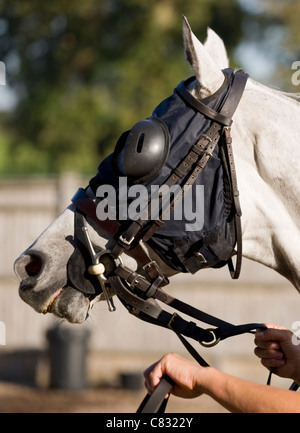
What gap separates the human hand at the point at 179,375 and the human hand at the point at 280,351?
38 cm

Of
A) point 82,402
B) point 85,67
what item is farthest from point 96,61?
point 82,402

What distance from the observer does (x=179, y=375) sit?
2.05m

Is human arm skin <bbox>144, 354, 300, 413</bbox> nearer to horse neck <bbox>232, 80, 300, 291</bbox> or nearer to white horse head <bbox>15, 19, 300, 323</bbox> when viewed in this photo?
white horse head <bbox>15, 19, 300, 323</bbox>

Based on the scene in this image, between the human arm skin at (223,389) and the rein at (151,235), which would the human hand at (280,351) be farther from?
the human arm skin at (223,389)

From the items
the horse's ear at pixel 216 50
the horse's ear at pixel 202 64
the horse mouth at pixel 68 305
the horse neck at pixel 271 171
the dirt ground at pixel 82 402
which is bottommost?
the dirt ground at pixel 82 402

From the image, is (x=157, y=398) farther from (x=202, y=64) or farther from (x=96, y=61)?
(x=96, y=61)

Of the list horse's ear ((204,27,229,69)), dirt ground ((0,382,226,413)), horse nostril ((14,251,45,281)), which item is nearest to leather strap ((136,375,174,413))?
horse nostril ((14,251,45,281))

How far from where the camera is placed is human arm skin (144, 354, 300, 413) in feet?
6.36

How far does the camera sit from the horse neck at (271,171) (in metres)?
2.25

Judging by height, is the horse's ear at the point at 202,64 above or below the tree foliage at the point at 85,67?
below

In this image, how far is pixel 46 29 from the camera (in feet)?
49.3

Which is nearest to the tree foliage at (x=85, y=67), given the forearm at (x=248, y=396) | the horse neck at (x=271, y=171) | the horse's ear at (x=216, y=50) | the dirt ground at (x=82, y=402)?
the dirt ground at (x=82, y=402)

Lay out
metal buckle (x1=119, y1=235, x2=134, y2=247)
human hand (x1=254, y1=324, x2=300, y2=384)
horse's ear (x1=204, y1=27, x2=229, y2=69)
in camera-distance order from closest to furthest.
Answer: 1. metal buckle (x1=119, y1=235, x2=134, y2=247)
2. human hand (x1=254, y1=324, x2=300, y2=384)
3. horse's ear (x1=204, y1=27, x2=229, y2=69)

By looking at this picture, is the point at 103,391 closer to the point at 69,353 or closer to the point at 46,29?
the point at 69,353
